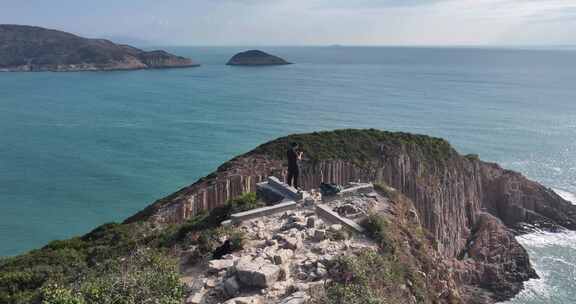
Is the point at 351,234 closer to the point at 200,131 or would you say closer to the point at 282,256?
the point at 282,256

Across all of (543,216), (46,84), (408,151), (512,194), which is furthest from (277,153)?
(46,84)

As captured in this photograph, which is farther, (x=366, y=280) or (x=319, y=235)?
(x=319, y=235)

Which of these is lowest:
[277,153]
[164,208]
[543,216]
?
[543,216]

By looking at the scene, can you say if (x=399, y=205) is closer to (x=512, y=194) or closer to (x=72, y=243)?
(x=72, y=243)

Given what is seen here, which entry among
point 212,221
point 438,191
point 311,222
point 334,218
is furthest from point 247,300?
point 438,191

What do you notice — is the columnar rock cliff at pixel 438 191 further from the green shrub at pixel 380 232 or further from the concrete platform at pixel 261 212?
the green shrub at pixel 380 232

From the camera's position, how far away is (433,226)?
3362 cm

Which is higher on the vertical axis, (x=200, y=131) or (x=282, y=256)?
(x=282, y=256)

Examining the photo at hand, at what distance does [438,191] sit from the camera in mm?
36344

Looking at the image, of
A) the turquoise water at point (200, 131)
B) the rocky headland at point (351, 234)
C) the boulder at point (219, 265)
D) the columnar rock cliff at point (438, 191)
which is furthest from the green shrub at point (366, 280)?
the turquoise water at point (200, 131)

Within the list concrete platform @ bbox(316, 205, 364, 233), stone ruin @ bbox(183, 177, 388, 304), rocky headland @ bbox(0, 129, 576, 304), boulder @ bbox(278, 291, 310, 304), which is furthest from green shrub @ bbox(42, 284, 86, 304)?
concrete platform @ bbox(316, 205, 364, 233)

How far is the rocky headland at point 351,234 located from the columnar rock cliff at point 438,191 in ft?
0.34

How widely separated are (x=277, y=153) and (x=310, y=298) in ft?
95.4

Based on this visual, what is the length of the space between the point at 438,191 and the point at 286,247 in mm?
25888
